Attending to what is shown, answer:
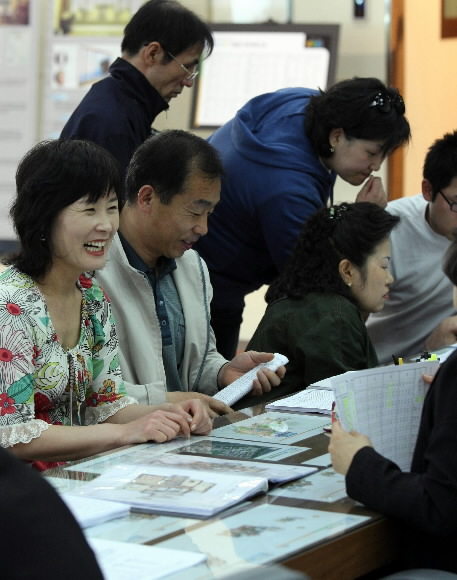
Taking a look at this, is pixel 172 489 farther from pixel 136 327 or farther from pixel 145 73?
pixel 145 73

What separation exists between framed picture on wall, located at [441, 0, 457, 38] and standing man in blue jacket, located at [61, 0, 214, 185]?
2.59 meters

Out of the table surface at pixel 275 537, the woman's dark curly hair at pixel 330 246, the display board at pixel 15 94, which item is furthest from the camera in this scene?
the display board at pixel 15 94

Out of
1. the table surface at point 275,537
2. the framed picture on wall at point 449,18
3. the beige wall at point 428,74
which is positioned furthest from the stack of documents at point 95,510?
the framed picture on wall at point 449,18

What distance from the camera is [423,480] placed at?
5.15 ft

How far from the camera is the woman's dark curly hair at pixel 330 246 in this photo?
2.84 metres

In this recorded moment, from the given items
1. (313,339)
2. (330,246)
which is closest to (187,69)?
(330,246)

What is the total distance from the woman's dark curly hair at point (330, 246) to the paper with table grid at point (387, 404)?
3.43 ft

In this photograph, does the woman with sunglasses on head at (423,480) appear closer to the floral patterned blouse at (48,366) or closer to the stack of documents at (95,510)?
the stack of documents at (95,510)

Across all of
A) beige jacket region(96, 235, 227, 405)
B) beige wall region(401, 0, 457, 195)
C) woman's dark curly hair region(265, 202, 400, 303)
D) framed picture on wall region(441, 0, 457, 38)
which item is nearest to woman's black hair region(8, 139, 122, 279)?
beige jacket region(96, 235, 227, 405)

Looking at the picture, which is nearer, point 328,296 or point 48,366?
point 48,366

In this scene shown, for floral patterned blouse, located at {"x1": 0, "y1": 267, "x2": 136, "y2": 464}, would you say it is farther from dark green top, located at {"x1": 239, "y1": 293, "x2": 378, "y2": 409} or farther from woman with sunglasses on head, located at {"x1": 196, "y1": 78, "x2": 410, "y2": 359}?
woman with sunglasses on head, located at {"x1": 196, "y1": 78, "x2": 410, "y2": 359}

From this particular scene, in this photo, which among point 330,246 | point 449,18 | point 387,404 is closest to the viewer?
point 387,404

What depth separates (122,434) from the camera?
6.63 ft

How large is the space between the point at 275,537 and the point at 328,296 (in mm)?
1386
